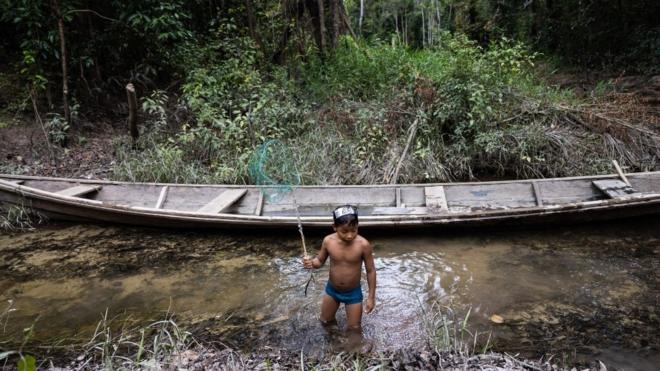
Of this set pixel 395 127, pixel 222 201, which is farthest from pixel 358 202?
pixel 395 127

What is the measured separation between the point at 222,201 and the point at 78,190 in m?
1.96

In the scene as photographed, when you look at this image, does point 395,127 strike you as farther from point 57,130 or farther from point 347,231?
point 57,130

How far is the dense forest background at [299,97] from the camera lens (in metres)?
6.89

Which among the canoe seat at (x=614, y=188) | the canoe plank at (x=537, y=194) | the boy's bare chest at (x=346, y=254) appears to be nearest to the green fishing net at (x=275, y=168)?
the boy's bare chest at (x=346, y=254)

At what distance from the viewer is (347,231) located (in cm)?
303

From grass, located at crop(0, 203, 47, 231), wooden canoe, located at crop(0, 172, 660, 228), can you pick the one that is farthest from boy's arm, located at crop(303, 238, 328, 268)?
grass, located at crop(0, 203, 47, 231)

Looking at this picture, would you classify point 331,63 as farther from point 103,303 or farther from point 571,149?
point 103,303

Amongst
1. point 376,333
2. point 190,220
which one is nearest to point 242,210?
point 190,220

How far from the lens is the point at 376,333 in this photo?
11.2 feet

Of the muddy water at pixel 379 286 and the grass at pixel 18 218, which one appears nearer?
the muddy water at pixel 379 286

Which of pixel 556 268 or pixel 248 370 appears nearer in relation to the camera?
pixel 248 370

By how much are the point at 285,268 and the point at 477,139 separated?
3797 mm

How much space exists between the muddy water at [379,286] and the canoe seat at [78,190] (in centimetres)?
45

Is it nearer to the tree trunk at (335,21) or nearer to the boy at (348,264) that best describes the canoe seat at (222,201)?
the boy at (348,264)
